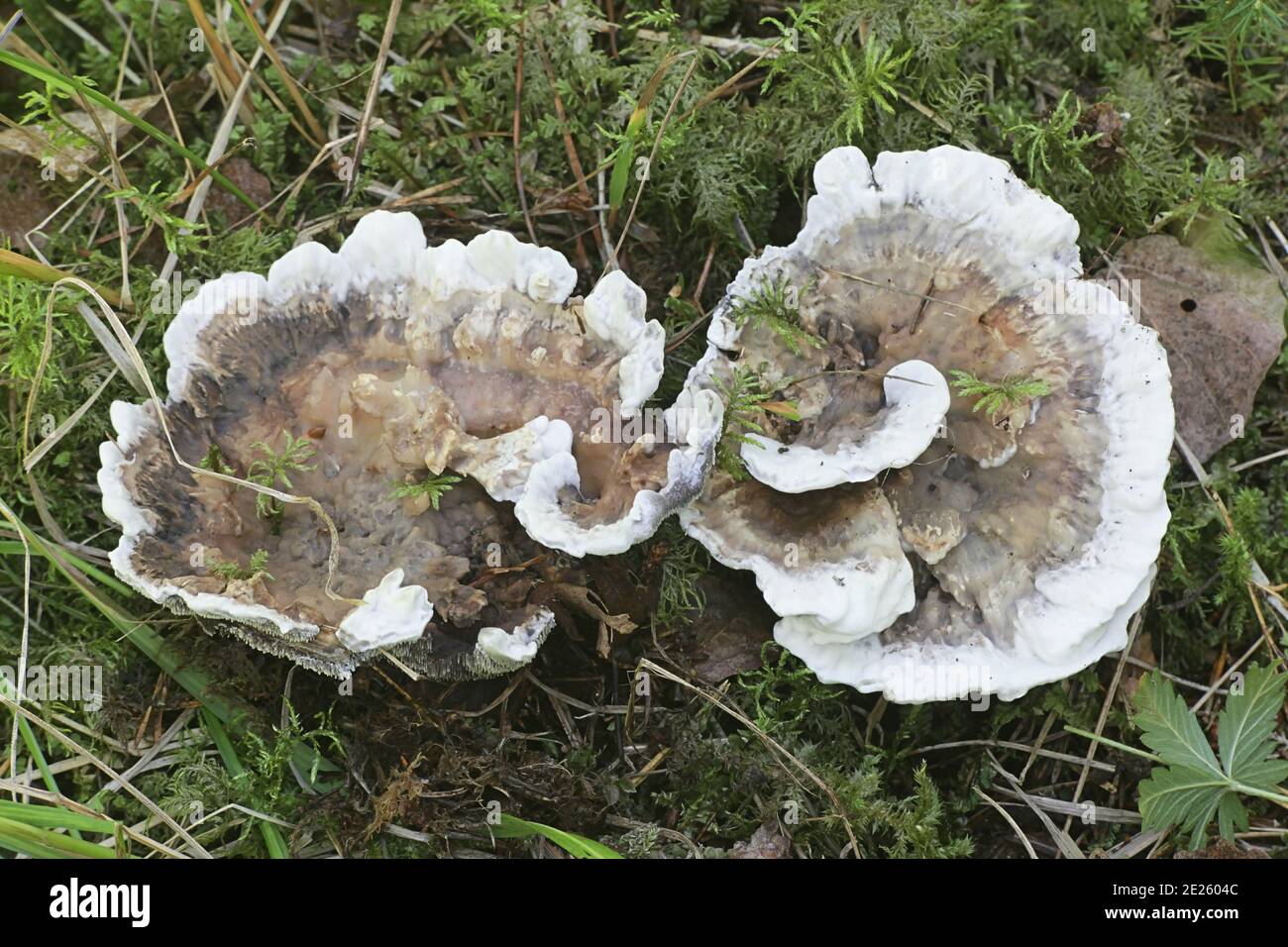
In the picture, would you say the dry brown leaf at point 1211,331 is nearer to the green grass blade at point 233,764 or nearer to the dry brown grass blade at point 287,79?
the dry brown grass blade at point 287,79

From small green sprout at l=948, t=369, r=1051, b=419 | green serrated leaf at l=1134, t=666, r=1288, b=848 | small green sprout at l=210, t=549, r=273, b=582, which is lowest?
green serrated leaf at l=1134, t=666, r=1288, b=848

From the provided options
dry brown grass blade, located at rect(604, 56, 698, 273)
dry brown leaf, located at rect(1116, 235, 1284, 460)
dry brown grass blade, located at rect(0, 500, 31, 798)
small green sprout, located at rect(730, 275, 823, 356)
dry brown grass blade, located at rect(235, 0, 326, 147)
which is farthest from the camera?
dry brown leaf, located at rect(1116, 235, 1284, 460)

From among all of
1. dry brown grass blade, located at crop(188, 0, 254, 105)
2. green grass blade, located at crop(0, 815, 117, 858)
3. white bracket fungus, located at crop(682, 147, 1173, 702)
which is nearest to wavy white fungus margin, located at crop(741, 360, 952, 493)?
white bracket fungus, located at crop(682, 147, 1173, 702)

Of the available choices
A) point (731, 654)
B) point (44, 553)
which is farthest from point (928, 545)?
point (44, 553)

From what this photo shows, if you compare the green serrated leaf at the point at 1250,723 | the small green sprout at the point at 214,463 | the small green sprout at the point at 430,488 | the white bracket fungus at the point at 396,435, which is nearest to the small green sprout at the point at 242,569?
the white bracket fungus at the point at 396,435

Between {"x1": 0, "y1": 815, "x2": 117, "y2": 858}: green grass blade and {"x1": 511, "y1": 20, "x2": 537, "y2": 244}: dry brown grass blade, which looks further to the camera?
{"x1": 511, "y1": 20, "x2": 537, "y2": 244}: dry brown grass blade

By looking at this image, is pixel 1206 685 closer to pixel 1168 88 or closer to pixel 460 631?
pixel 1168 88

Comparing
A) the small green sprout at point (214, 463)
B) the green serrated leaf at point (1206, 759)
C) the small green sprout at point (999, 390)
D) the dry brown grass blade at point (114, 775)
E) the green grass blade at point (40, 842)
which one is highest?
the small green sprout at point (999, 390)

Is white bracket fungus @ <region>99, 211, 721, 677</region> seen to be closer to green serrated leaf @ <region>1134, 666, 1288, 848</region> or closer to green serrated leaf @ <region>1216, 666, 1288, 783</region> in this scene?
green serrated leaf @ <region>1134, 666, 1288, 848</region>
